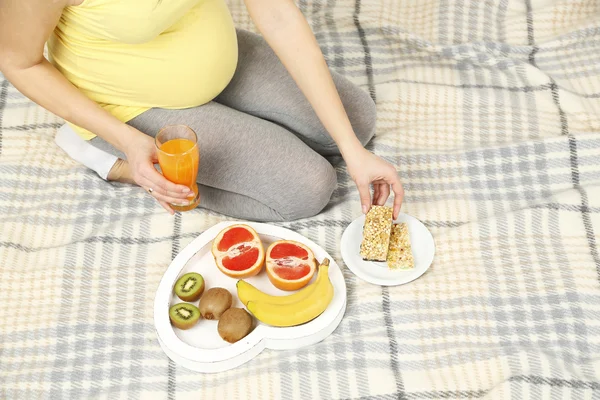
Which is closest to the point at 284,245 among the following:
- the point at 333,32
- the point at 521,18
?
the point at 333,32

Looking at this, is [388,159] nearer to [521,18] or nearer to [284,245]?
[284,245]

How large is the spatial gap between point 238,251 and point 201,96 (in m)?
0.36

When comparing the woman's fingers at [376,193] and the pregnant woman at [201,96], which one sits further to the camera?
the woman's fingers at [376,193]

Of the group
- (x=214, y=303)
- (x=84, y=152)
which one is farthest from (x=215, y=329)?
(x=84, y=152)

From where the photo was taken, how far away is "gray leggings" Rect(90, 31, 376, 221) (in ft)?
4.94

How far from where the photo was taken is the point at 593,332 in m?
1.37

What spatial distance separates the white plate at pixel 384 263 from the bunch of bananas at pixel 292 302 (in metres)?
0.12

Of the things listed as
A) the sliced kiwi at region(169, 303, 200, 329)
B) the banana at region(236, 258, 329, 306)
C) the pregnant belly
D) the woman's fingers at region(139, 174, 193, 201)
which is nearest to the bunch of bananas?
the banana at region(236, 258, 329, 306)

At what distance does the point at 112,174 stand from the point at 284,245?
0.51 m

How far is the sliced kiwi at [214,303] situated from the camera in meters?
1.37

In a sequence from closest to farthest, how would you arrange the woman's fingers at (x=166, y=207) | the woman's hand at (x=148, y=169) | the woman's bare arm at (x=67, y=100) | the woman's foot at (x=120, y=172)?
the woman's bare arm at (x=67, y=100) < the woman's hand at (x=148, y=169) < the woman's fingers at (x=166, y=207) < the woman's foot at (x=120, y=172)

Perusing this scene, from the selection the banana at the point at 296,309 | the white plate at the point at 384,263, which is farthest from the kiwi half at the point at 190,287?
the white plate at the point at 384,263

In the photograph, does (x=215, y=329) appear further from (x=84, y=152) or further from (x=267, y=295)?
(x=84, y=152)

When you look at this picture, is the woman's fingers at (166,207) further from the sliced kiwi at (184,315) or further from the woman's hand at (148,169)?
the sliced kiwi at (184,315)
